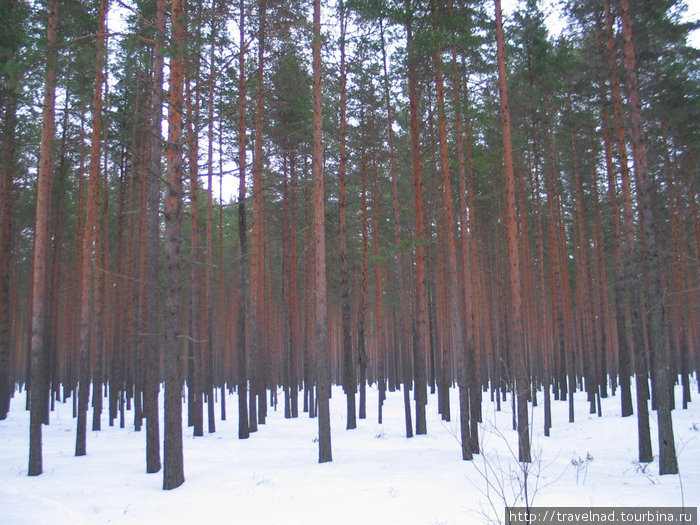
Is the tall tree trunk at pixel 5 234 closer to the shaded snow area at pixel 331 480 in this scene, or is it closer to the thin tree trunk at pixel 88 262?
the shaded snow area at pixel 331 480

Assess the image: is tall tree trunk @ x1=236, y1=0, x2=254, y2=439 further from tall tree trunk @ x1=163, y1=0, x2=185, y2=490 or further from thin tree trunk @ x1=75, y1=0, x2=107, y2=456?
tall tree trunk @ x1=163, y1=0, x2=185, y2=490

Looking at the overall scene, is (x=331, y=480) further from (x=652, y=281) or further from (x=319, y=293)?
(x=652, y=281)

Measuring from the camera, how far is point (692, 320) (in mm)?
25250

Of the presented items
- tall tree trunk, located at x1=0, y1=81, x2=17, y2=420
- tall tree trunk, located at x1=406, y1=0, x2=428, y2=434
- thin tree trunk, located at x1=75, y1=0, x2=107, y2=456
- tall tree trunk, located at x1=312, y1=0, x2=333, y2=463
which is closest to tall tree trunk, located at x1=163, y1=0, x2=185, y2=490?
tall tree trunk, located at x1=312, y1=0, x2=333, y2=463

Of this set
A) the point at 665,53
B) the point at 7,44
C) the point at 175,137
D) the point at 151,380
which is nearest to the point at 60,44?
the point at 175,137

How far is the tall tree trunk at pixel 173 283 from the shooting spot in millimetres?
8453

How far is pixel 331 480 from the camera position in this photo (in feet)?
28.7

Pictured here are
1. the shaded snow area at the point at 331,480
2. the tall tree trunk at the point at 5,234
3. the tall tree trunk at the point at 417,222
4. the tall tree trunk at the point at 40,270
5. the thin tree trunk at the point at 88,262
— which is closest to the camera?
the shaded snow area at the point at 331,480

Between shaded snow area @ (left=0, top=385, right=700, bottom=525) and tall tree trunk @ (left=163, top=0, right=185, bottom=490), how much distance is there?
1.90ft

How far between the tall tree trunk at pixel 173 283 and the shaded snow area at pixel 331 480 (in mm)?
581

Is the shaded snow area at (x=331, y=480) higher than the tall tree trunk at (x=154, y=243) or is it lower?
lower

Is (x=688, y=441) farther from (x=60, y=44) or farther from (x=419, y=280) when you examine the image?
(x=60, y=44)

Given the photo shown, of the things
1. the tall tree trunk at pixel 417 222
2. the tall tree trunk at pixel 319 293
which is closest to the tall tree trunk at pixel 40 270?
the tall tree trunk at pixel 319 293

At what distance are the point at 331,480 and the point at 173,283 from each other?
4.49 metres
